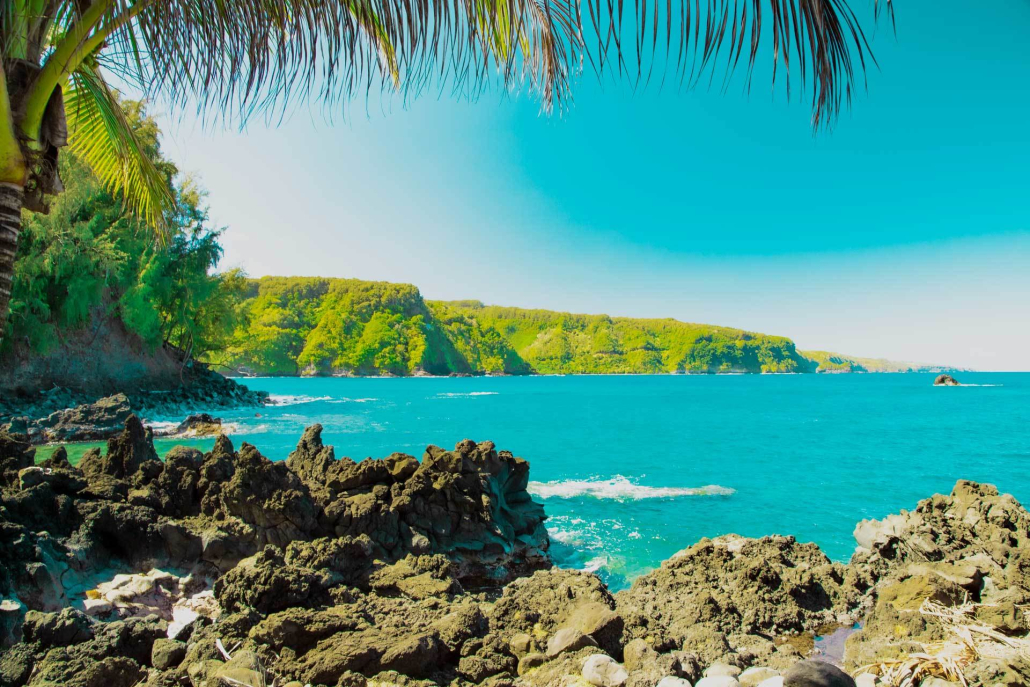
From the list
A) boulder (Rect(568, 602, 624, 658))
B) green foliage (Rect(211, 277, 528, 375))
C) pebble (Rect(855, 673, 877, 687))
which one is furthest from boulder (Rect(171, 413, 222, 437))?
green foliage (Rect(211, 277, 528, 375))

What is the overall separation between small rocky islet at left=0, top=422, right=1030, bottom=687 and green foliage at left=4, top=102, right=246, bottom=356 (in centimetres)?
1453

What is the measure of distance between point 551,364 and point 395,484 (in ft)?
597

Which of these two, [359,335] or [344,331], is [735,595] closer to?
[344,331]

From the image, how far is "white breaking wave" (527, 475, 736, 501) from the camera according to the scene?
52.2ft

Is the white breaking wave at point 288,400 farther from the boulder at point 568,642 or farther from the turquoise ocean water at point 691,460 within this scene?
the boulder at point 568,642

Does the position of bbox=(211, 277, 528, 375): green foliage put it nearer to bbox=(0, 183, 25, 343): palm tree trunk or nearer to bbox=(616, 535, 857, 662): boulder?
bbox=(616, 535, 857, 662): boulder

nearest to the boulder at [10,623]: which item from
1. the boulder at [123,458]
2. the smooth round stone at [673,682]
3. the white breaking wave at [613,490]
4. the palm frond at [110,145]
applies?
the palm frond at [110,145]

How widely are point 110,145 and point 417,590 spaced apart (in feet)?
14.8

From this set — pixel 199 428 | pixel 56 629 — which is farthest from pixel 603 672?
pixel 199 428

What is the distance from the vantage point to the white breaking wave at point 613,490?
15926 millimetres

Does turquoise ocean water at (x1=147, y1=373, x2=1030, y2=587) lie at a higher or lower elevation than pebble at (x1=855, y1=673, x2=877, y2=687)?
lower

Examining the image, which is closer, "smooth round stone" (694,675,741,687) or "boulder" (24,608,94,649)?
"smooth round stone" (694,675,741,687)

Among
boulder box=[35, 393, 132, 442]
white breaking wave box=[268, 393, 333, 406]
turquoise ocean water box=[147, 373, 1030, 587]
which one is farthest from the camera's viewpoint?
white breaking wave box=[268, 393, 333, 406]

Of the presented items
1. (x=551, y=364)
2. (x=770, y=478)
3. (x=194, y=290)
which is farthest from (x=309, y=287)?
(x=770, y=478)
